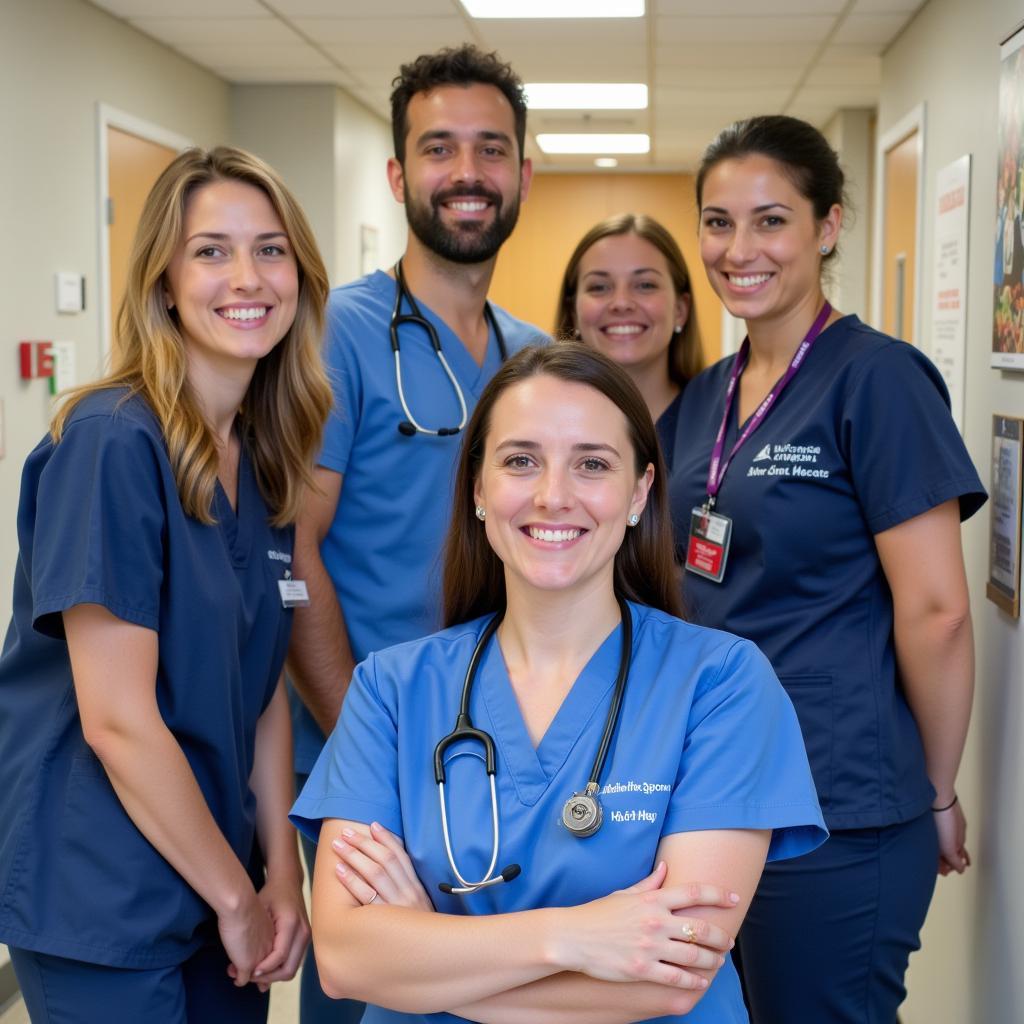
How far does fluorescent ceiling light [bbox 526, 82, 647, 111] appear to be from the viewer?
5.12m

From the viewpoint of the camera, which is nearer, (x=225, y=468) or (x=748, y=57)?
(x=225, y=468)

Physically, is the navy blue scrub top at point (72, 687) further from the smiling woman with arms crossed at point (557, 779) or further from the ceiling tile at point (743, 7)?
the ceiling tile at point (743, 7)

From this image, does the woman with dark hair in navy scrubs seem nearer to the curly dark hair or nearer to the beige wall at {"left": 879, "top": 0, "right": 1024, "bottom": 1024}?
the beige wall at {"left": 879, "top": 0, "right": 1024, "bottom": 1024}

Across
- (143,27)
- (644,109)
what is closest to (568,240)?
(644,109)

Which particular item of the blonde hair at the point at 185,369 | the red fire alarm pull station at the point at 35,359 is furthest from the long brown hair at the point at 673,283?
the red fire alarm pull station at the point at 35,359

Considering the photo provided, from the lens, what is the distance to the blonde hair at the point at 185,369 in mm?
1473

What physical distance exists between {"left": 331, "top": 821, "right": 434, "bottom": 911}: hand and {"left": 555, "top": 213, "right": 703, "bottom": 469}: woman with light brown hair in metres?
1.29

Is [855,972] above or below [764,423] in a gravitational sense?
below

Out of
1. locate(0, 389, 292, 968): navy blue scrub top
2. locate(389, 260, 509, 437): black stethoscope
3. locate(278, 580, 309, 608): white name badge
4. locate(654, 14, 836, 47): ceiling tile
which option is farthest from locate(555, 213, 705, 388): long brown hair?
locate(654, 14, 836, 47): ceiling tile

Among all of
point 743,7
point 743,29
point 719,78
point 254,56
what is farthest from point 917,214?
point 254,56

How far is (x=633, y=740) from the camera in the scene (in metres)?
1.32

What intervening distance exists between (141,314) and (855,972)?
50.1 inches

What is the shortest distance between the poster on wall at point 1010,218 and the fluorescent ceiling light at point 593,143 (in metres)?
4.48

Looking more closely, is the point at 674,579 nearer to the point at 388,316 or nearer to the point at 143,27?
the point at 388,316
